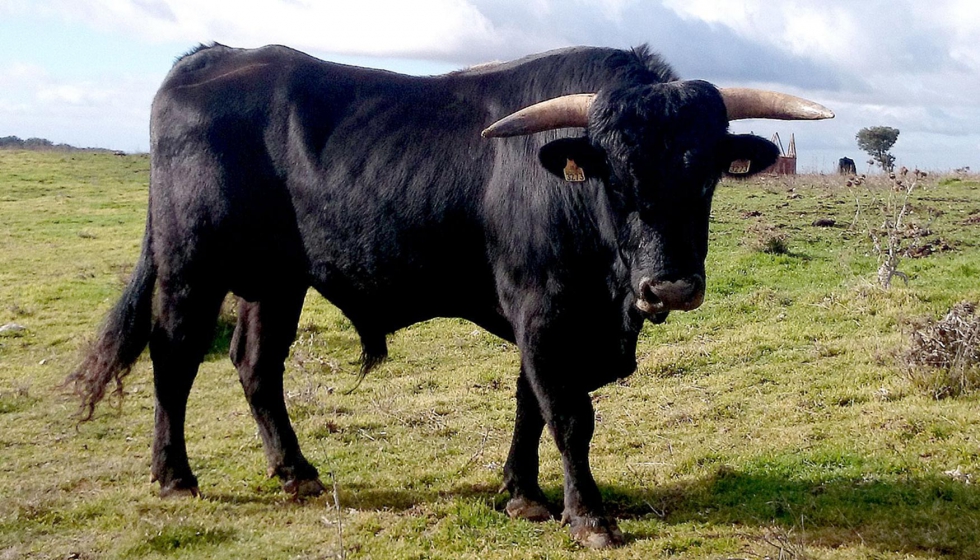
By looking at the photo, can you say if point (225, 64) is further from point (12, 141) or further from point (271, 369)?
point (12, 141)

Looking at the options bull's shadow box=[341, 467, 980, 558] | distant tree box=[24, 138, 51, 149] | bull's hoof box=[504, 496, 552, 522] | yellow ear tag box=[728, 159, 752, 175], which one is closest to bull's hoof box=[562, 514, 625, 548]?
bull's shadow box=[341, 467, 980, 558]

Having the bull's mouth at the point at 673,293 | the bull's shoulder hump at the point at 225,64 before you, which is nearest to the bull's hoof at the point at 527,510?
the bull's mouth at the point at 673,293

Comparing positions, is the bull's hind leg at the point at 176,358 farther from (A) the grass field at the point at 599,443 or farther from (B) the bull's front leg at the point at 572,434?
(B) the bull's front leg at the point at 572,434

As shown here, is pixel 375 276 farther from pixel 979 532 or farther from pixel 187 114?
pixel 979 532

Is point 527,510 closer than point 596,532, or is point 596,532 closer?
point 596,532

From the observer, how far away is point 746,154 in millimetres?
4641

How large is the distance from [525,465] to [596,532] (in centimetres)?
70

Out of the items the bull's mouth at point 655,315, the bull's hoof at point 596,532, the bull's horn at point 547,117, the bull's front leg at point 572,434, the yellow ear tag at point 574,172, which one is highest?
the bull's horn at point 547,117

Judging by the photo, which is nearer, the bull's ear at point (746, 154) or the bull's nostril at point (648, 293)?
the bull's nostril at point (648, 293)

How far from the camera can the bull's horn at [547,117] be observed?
451 centimetres

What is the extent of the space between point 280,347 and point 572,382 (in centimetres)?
224

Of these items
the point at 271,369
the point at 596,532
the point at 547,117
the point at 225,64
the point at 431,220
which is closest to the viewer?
the point at 547,117

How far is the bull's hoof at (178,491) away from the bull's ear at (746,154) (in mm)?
3587

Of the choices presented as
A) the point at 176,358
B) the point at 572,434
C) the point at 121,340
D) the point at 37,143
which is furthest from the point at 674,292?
the point at 37,143
